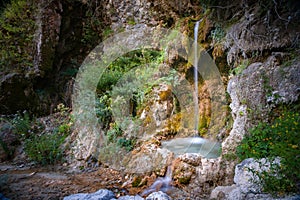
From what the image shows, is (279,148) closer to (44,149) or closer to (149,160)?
(149,160)

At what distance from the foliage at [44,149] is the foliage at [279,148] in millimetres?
4024

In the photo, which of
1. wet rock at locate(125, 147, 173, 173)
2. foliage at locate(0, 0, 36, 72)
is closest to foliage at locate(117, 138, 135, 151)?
wet rock at locate(125, 147, 173, 173)

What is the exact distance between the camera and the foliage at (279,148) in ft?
7.72

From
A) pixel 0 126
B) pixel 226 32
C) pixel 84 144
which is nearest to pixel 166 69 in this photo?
pixel 226 32

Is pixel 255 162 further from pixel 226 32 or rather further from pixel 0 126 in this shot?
pixel 0 126

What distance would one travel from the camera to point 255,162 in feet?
9.03

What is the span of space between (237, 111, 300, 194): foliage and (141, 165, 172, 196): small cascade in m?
1.25

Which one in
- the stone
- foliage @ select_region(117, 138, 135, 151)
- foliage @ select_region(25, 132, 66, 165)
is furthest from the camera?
foliage @ select_region(25, 132, 66, 165)

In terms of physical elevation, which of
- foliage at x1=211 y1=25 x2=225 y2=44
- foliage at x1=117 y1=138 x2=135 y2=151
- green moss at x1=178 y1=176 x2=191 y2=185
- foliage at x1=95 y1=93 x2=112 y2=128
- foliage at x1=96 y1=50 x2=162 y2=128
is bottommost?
green moss at x1=178 y1=176 x2=191 y2=185

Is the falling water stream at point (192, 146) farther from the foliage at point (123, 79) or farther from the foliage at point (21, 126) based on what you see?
the foliage at point (21, 126)

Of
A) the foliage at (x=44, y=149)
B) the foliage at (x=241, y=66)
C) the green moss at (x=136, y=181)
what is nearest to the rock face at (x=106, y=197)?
the green moss at (x=136, y=181)

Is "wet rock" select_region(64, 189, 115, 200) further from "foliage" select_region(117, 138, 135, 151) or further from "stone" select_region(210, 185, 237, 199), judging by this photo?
"stone" select_region(210, 185, 237, 199)

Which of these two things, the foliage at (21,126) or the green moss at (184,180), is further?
the foliage at (21,126)

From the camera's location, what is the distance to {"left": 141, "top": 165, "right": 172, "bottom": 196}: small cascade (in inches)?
134
